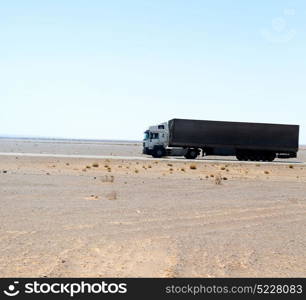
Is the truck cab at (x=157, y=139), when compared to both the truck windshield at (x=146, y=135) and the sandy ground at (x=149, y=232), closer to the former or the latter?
the truck windshield at (x=146, y=135)

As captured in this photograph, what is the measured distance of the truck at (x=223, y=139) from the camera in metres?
44.6

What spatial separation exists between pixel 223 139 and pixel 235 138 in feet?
3.57

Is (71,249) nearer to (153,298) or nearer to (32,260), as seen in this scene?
(32,260)

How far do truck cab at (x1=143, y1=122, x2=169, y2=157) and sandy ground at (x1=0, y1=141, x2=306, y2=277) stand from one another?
82.3 feet

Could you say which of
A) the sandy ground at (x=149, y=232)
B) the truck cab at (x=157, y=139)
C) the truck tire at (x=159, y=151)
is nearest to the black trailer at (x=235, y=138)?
the truck cab at (x=157, y=139)

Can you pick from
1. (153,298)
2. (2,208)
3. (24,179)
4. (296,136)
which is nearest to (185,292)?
(153,298)

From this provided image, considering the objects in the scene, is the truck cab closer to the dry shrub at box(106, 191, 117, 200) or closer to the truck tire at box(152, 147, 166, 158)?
the truck tire at box(152, 147, 166, 158)

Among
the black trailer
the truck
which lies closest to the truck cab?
the truck

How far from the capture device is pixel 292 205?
16391mm

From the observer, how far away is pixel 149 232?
11.1 meters

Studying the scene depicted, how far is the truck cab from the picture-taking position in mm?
44969

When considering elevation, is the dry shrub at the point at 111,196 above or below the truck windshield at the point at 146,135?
below

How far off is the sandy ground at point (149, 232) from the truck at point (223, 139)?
2471 centimetres

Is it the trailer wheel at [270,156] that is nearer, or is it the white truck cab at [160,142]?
the white truck cab at [160,142]
